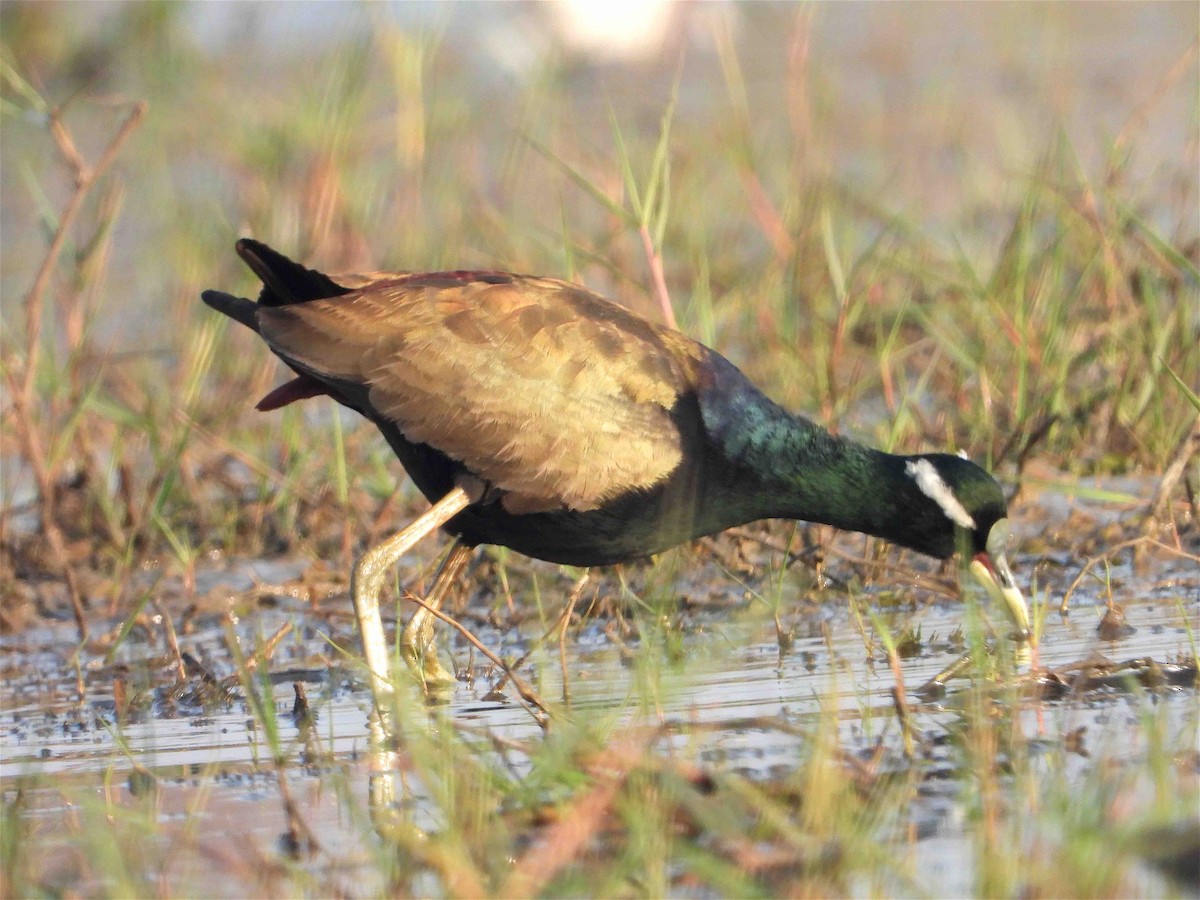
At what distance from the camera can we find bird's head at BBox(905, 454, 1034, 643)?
4.80 meters

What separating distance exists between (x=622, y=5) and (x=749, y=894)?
34.2ft

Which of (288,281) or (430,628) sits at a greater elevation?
(288,281)

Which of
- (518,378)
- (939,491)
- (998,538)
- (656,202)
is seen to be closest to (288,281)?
(518,378)

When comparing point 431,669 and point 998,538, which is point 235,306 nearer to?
point 431,669

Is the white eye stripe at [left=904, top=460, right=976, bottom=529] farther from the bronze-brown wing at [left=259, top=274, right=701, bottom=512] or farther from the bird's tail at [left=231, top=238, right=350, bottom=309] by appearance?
the bird's tail at [left=231, top=238, right=350, bottom=309]

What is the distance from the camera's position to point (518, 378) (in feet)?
16.0

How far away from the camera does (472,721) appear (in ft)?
13.8

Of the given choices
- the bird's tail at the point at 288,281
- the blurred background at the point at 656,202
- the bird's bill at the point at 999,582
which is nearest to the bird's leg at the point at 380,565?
the bird's tail at the point at 288,281

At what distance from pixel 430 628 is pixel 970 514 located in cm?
133

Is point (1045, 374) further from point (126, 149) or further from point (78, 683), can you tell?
point (126, 149)

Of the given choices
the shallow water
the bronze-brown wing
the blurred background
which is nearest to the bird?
the bronze-brown wing

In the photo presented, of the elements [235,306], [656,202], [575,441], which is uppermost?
[656,202]

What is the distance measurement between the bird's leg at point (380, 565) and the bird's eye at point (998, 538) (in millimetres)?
1224

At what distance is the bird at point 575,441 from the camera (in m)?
4.82
